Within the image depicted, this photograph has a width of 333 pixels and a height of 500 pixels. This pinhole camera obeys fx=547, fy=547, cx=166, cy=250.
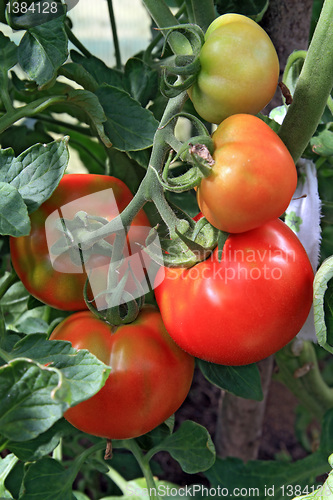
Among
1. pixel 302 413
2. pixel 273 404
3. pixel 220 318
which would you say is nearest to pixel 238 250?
pixel 220 318

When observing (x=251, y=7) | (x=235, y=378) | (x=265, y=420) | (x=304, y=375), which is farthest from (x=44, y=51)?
(x=265, y=420)

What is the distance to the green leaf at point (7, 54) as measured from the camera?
0.53 metres

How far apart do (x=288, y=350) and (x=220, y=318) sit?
39 centimetres

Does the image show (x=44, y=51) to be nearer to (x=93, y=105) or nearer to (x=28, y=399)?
(x=93, y=105)

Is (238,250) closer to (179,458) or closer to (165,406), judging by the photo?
(165,406)

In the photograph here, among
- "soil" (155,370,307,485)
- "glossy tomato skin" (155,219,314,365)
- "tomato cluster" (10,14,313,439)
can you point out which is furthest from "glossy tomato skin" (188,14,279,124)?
"soil" (155,370,307,485)

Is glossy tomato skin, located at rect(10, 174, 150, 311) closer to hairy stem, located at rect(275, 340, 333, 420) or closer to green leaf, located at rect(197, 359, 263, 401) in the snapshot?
green leaf, located at rect(197, 359, 263, 401)

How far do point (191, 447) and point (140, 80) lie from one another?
41 cm

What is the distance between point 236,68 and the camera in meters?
0.40

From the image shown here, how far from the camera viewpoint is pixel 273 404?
4.12ft

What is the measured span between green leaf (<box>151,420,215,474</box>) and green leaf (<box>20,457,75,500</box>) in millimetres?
102

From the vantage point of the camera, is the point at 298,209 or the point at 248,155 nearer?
the point at 248,155

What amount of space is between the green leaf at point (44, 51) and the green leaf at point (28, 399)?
25cm

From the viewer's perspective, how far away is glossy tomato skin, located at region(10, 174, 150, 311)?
0.51 metres
